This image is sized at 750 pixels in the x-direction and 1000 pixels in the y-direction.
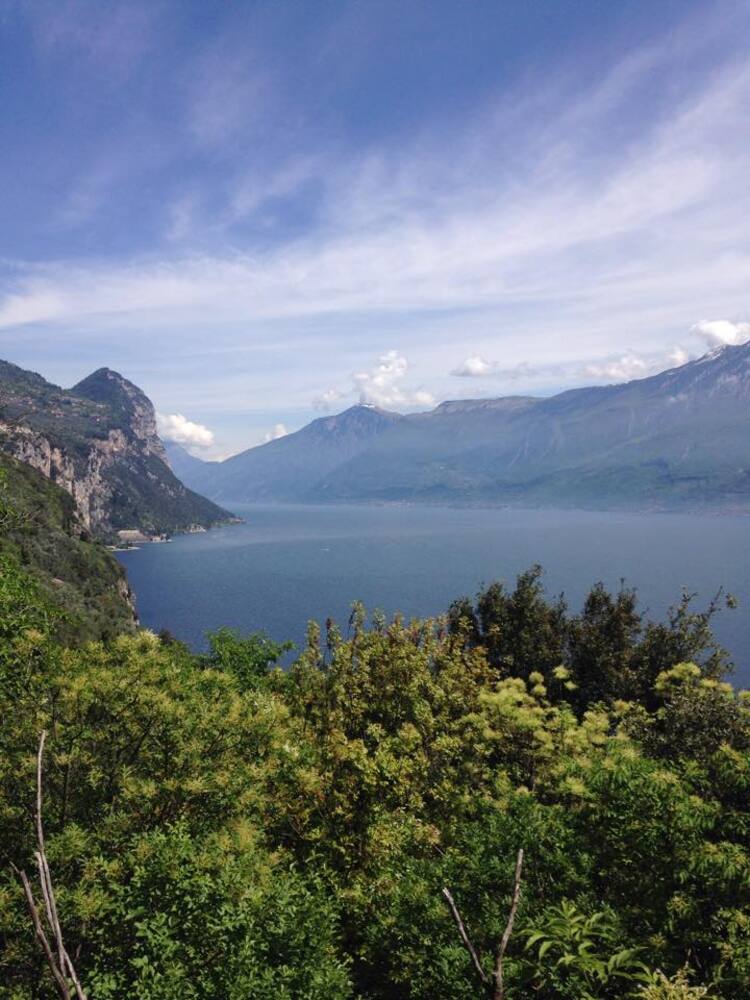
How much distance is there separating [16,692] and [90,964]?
598 centimetres

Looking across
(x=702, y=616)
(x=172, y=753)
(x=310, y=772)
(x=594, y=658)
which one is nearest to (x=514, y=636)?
(x=594, y=658)

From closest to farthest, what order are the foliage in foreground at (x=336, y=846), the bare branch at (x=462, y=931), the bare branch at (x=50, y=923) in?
the bare branch at (x=50, y=923), the bare branch at (x=462, y=931), the foliage in foreground at (x=336, y=846)

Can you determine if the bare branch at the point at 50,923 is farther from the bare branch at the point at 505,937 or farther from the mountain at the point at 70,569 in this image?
the mountain at the point at 70,569

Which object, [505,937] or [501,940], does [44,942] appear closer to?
[505,937]

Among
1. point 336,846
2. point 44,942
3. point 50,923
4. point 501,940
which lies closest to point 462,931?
point 501,940

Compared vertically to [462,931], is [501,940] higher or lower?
lower

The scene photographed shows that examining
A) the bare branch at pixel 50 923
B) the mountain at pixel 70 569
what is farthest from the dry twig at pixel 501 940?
the mountain at pixel 70 569

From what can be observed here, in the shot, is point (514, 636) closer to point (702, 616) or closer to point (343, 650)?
point (702, 616)

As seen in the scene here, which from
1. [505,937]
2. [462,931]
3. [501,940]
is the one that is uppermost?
[462,931]

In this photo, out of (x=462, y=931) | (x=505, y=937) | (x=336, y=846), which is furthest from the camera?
(x=336, y=846)

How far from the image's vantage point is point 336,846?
14977 mm

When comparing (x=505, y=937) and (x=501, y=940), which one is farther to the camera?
(x=501, y=940)

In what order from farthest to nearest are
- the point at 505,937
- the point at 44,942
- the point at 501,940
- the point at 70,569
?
the point at 70,569, the point at 501,940, the point at 505,937, the point at 44,942

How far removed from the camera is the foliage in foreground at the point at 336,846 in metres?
9.07
